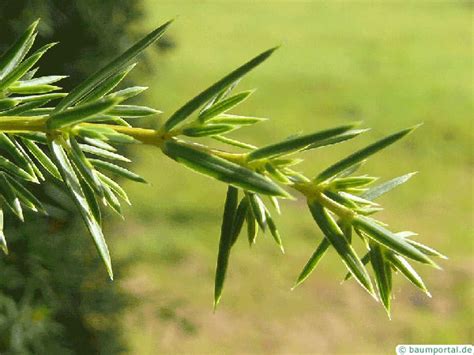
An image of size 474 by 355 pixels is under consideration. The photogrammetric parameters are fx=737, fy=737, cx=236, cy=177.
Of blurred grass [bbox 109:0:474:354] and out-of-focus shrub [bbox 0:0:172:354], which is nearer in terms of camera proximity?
out-of-focus shrub [bbox 0:0:172:354]

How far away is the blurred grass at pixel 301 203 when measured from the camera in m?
4.01

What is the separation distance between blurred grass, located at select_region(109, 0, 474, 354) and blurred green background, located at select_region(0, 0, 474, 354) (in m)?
0.01

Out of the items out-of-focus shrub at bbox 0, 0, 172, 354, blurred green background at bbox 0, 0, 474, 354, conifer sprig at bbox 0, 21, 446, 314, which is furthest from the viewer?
blurred green background at bbox 0, 0, 474, 354

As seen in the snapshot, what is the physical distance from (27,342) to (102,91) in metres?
1.26

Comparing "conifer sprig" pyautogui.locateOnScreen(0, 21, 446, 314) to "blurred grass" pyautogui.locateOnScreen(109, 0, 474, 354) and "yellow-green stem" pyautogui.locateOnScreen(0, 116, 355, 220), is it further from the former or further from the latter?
"blurred grass" pyautogui.locateOnScreen(109, 0, 474, 354)

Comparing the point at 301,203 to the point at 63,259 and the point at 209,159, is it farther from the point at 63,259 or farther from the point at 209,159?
the point at 209,159

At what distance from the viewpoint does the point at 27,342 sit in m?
1.60

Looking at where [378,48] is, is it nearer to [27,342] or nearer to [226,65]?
[226,65]

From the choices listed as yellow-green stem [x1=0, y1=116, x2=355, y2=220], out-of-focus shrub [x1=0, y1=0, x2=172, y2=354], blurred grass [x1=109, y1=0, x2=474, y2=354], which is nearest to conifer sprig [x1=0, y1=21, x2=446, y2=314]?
yellow-green stem [x1=0, y1=116, x2=355, y2=220]

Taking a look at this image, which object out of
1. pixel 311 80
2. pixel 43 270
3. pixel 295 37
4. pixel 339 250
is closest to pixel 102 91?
pixel 339 250

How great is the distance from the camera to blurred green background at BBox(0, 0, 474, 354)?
3.97 meters

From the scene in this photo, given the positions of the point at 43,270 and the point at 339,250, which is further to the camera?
the point at 43,270

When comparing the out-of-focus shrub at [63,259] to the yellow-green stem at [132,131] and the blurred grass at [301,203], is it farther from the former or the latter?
the yellow-green stem at [132,131]

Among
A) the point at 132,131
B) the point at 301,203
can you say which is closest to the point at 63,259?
the point at 132,131
